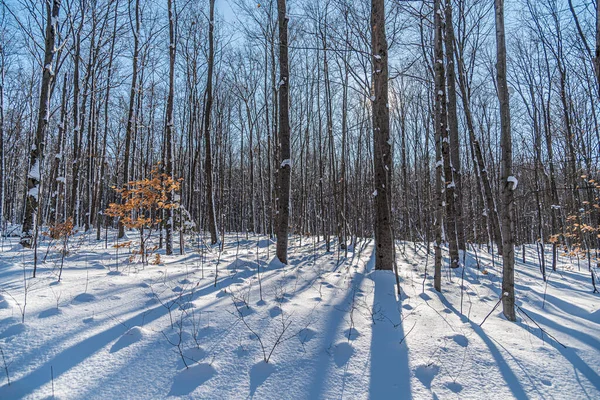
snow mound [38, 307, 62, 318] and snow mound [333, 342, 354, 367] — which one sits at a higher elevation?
snow mound [38, 307, 62, 318]

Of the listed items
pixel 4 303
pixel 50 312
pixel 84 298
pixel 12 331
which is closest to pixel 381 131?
pixel 84 298

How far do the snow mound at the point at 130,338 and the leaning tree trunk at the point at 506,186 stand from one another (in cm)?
416

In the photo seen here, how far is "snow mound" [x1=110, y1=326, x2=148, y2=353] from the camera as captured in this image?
2445 millimetres

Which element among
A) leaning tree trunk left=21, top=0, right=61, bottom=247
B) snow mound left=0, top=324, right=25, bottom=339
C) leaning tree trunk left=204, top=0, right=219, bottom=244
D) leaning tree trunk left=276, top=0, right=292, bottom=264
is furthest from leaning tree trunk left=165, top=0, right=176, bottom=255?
snow mound left=0, top=324, right=25, bottom=339

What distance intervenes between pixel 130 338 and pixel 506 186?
439 centimetres

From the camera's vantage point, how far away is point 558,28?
10.9m

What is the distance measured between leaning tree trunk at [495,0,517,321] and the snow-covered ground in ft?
1.14

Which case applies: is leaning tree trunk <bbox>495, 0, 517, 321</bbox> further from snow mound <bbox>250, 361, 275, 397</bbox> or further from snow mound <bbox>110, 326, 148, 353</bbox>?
snow mound <bbox>110, 326, 148, 353</bbox>

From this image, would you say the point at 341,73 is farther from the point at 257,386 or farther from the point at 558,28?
the point at 257,386

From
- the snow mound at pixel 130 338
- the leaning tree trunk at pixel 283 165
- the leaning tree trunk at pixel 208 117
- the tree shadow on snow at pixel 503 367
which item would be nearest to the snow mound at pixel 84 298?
the snow mound at pixel 130 338

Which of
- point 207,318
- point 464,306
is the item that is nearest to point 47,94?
point 207,318

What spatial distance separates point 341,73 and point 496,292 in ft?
30.5

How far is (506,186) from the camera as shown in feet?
12.1

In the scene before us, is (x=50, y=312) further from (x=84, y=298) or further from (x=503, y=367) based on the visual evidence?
(x=503, y=367)
